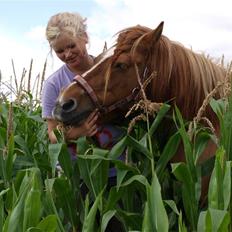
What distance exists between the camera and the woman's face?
3.18 meters

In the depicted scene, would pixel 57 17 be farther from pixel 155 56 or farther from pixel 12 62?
pixel 12 62

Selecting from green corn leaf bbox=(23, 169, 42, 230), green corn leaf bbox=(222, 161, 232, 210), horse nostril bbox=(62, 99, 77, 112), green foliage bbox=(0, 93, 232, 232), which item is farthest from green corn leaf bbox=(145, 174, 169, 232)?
horse nostril bbox=(62, 99, 77, 112)

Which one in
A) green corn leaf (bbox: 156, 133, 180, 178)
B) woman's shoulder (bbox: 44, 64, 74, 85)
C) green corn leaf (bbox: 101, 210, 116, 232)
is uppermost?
woman's shoulder (bbox: 44, 64, 74, 85)

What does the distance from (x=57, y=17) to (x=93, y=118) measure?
2.34 feet

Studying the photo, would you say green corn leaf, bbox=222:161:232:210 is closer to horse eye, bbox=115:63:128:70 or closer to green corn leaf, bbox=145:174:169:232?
green corn leaf, bbox=145:174:169:232

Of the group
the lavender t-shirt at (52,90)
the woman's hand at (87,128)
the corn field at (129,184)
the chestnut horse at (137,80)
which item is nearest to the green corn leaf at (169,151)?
the corn field at (129,184)

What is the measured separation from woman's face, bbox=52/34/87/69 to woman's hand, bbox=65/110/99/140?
0.45 metres

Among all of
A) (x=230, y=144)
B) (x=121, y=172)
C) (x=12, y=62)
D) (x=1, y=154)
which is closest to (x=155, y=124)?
(x=121, y=172)

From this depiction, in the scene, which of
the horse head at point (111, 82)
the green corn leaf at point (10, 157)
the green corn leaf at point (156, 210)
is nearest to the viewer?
the green corn leaf at point (156, 210)

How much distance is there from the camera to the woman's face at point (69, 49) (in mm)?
3180

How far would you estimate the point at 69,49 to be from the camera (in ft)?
10.4

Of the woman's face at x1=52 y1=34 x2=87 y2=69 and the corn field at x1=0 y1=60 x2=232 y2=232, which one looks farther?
the woman's face at x1=52 y1=34 x2=87 y2=69

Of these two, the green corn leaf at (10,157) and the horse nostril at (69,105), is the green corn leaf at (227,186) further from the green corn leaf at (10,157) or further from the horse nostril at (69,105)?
the green corn leaf at (10,157)

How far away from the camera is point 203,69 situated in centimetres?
295
